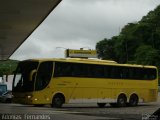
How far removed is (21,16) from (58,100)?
5.74 metres

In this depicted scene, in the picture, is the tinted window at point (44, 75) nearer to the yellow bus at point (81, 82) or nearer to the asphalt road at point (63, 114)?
the yellow bus at point (81, 82)

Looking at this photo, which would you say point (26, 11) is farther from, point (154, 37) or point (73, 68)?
point (154, 37)

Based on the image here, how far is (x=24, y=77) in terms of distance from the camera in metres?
28.8

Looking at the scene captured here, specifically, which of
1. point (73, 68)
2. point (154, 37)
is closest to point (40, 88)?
point (73, 68)

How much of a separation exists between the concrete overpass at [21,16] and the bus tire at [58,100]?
4.60m

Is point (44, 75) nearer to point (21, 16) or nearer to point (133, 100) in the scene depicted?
point (21, 16)

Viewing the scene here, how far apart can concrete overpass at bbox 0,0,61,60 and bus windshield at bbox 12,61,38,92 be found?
104 inches

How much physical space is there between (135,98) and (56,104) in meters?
7.36

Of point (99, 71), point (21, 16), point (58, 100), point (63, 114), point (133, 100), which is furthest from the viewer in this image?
point (133, 100)

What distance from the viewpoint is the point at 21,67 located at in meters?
29.3

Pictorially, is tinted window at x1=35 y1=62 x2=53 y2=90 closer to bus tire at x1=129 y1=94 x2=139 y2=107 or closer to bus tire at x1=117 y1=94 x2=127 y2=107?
bus tire at x1=117 y1=94 x2=127 y2=107

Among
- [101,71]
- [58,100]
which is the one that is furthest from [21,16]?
[101,71]

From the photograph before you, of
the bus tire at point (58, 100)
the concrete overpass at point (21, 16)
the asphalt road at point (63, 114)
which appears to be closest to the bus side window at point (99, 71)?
the bus tire at point (58, 100)

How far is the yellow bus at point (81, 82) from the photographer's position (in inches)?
1121
